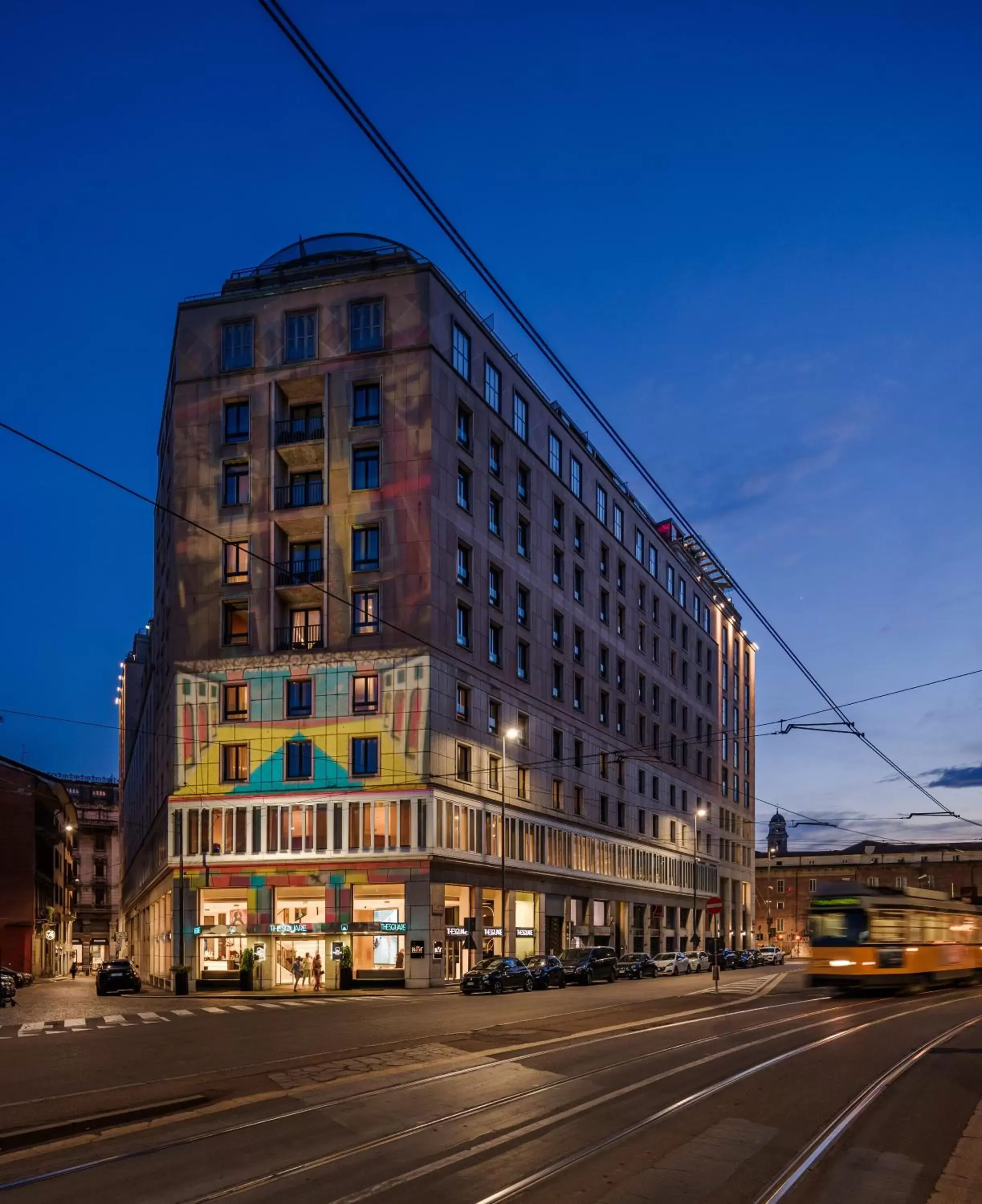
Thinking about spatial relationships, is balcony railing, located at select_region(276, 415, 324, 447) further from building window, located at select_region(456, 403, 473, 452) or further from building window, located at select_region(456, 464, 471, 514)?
building window, located at select_region(456, 464, 471, 514)

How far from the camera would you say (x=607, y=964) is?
54.4m

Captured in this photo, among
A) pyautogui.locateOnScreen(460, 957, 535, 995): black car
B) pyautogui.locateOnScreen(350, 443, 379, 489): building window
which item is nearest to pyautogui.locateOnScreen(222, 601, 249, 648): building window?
pyautogui.locateOnScreen(350, 443, 379, 489): building window

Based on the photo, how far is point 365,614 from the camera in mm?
55812

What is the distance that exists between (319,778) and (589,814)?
25743 millimetres

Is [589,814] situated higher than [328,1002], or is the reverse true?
[589,814]

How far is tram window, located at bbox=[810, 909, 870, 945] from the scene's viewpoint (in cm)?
3969

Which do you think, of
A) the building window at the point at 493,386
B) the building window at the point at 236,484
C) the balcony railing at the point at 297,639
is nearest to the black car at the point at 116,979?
the balcony railing at the point at 297,639

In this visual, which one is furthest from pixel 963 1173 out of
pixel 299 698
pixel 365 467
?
pixel 365 467

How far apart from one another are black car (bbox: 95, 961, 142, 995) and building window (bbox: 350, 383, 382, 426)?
2751 cm

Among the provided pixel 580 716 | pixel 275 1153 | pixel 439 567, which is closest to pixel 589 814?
pixel 580 716

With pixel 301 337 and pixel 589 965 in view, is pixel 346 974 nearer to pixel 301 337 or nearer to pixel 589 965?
pixel 589 965

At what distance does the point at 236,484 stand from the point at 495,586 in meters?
14.5

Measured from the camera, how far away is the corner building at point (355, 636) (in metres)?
54.7

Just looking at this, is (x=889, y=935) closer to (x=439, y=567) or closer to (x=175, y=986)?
(x=439, y=567)
